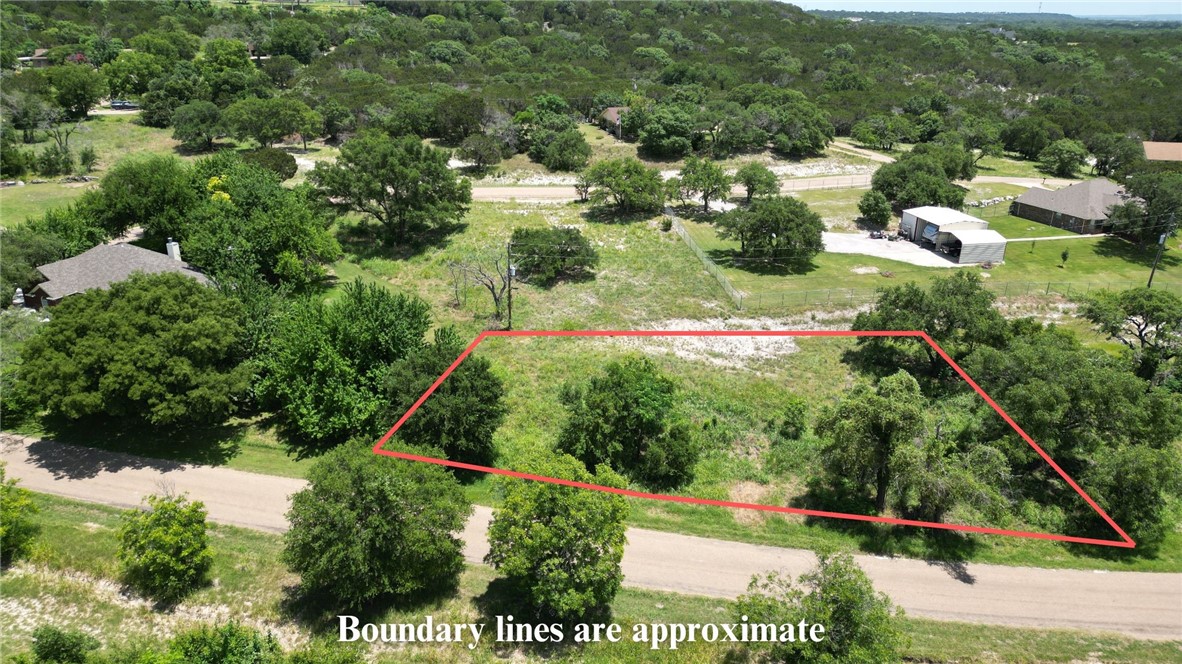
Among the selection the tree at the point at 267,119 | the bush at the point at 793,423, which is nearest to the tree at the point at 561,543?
the bush at the point at 793,423

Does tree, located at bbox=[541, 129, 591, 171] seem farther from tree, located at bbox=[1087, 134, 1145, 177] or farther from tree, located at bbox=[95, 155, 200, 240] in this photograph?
tree, located at bbox=[1087, 134, 1145, 177]

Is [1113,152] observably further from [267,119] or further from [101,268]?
[101,268]

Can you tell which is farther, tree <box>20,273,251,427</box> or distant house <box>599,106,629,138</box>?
distant house <box>599,106,629,138</box>

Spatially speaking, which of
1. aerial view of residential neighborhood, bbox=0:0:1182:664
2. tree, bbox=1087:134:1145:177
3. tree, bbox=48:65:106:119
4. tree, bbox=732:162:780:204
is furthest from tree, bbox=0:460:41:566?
tree, bbox=1087:134:1145:177

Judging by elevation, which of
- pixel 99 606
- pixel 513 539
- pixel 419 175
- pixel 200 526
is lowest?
pixel 99 606

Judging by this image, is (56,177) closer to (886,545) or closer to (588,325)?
(588,325)

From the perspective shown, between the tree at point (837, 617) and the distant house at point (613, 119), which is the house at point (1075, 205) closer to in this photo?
the distant house at point (613, 119)

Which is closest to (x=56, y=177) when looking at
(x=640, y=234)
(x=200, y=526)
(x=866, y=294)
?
(x=640, y=234)
